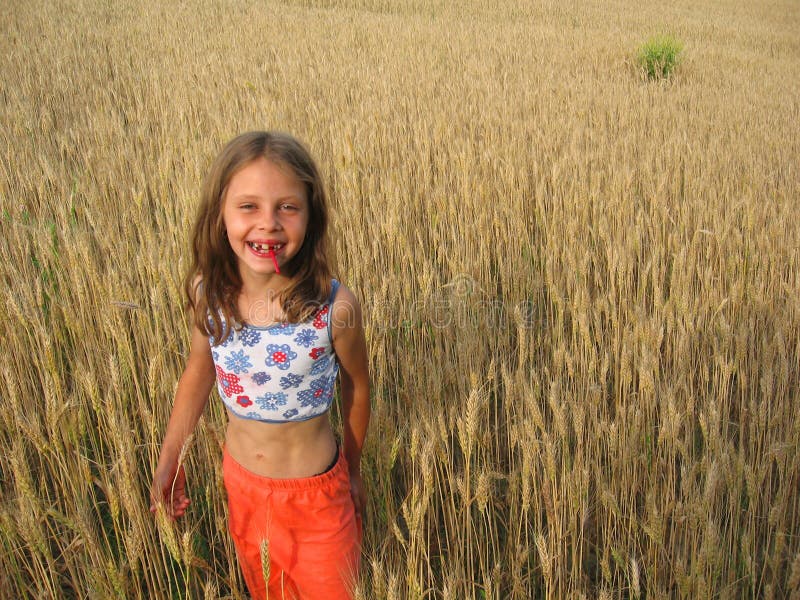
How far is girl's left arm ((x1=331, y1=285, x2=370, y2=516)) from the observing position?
1.15 m

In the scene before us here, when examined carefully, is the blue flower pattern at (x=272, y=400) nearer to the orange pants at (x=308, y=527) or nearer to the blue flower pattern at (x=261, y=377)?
the blue flower pattern at (x=261, y=377)

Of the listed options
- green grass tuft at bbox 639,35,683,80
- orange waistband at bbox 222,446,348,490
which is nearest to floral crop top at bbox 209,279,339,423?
orange waistband at bbox 222,446,348,490

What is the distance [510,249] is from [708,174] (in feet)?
4.84

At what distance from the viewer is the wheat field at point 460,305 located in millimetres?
1293

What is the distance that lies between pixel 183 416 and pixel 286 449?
218 millimetres

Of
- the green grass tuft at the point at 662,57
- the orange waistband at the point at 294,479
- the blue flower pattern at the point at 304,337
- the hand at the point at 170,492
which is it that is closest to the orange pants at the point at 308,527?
the orange waistband at the point at 294,479

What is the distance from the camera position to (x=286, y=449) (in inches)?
47.4

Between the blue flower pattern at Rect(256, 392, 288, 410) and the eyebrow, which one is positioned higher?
the eyebrow

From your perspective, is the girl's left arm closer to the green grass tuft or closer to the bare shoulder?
the bare shoulder

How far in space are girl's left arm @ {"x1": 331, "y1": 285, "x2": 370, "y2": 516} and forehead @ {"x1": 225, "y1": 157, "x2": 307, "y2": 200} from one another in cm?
20

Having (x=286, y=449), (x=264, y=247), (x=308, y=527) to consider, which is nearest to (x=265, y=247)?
(x=264, y=247)

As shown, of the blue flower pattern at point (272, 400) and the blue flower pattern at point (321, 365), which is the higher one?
the blue flower pattern at point (321, 365)

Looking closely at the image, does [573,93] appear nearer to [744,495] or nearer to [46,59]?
[744,495]

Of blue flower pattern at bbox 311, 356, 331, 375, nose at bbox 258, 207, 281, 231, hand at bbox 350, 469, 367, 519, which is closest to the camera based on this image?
nose at bbox 258, 207, 281, 231
